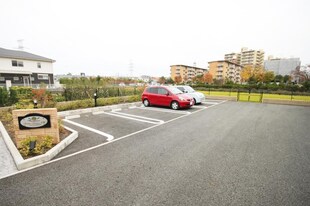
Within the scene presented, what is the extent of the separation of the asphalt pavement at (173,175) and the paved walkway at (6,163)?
0.34 m

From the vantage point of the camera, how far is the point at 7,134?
4.77m

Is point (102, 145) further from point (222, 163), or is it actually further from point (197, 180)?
point (222, 163)

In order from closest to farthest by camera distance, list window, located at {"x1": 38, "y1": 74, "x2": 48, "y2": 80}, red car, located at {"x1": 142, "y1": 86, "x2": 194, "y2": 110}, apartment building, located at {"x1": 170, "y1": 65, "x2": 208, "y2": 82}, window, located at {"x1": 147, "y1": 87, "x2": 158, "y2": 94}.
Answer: red car, located at {"x1": 142, "y1": 86, "x2": 194, "y2": 110} → window, located at {"x1": 147, "y1": 87, "x2": 158, "y2": 94} → window, located at {"x1": 38, "y1": 74, "x2": 48, "y2": 80} → apartment building, located at {"x1": 170, "y1": 65, "x2": 208, "y2": 82}

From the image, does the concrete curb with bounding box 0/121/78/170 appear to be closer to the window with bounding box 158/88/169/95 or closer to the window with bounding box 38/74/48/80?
the window with bounding box 158/88/169/95

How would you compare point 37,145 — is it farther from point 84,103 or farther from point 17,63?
point 17,63

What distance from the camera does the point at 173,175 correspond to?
3000 millimetres

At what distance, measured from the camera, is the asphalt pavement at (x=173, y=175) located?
7.82 ft

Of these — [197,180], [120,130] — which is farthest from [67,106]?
[197,180]

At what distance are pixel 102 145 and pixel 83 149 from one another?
513mm

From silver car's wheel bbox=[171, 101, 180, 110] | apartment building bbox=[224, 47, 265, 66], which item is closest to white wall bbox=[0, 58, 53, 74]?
silver car's wheel bbox=[171, 101, 180, 110]

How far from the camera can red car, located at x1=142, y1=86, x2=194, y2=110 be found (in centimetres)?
Result: 992

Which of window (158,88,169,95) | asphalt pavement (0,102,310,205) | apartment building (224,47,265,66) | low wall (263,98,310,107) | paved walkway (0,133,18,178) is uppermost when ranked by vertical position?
apartment building (224,47,265,66)

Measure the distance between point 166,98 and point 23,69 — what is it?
27.2 metres

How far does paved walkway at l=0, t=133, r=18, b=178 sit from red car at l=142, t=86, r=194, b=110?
791 cm
